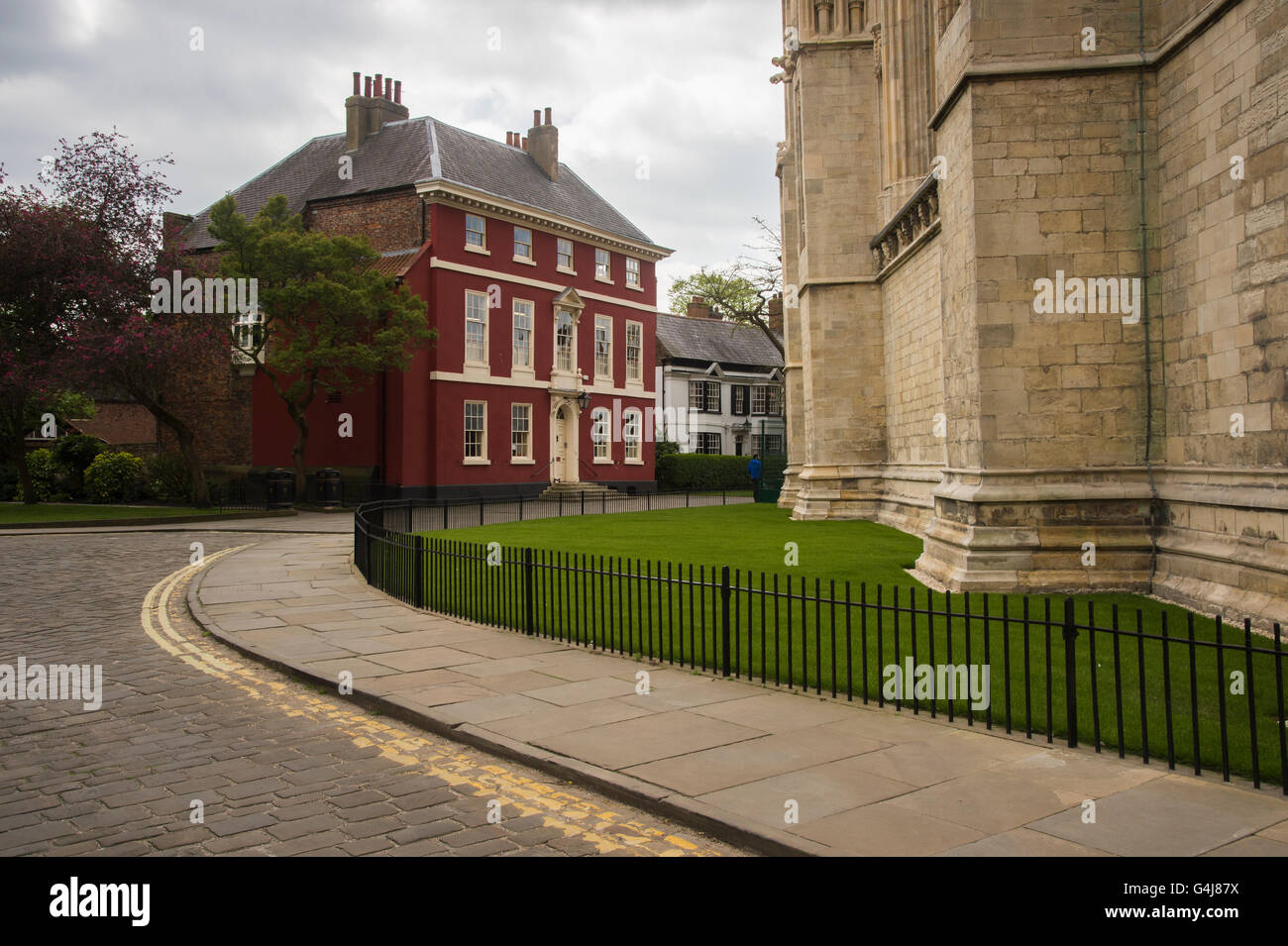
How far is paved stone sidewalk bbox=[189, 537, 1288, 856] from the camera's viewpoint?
416 centimetres

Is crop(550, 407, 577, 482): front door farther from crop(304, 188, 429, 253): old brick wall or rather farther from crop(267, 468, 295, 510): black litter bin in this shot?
crop(267, 468, 295, 510): black litter bin

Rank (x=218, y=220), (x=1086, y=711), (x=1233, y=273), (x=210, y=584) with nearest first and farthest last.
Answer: (x=1086, y=711) → (x=1233, y=273) → (x=210, y=584) → (x=218, y=220)

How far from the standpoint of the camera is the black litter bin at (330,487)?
31.5 m

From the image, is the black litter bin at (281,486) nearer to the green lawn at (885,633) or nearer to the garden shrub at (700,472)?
the green lawn at (885,633)

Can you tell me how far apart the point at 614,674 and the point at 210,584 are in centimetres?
839

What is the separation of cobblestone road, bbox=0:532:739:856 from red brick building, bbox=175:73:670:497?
25.0m

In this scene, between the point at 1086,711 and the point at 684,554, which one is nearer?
the point at 1086,711

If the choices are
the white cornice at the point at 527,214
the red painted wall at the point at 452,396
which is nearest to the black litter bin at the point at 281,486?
the red painted wall at the point at 452,396

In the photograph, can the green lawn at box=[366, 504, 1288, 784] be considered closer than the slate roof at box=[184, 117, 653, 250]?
Yes

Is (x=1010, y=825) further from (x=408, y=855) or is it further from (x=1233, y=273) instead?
(x=1233, y=273)

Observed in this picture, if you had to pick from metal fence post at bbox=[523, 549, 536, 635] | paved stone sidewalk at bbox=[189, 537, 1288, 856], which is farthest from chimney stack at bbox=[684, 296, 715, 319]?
paved stone sidewalk at bbox=[189, 537, 1288, 856]

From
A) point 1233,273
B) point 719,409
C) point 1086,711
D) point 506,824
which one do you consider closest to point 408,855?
point 506,824

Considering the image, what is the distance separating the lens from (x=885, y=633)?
340 inches
